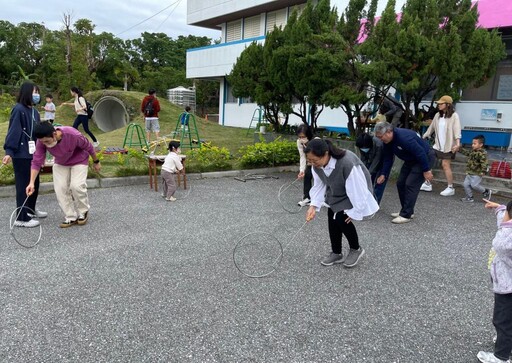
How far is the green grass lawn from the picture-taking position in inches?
339

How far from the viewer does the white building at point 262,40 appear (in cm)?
1040

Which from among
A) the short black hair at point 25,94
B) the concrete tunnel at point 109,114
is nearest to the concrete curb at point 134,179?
the short black hair at point 25,94

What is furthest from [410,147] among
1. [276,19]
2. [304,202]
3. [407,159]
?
[276,19]

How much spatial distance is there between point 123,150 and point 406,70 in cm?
682

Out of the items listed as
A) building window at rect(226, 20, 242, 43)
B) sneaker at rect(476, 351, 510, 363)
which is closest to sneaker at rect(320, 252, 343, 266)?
sneaker at rect(476, 351, 510, 363)

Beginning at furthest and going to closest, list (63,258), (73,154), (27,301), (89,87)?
(89,87), (73,154), (63,258), (27,301)

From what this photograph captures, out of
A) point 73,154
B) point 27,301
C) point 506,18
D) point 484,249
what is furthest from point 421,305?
point 506,18

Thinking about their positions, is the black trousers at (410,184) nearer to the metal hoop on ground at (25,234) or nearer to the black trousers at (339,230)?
the black trousers at (339,230)

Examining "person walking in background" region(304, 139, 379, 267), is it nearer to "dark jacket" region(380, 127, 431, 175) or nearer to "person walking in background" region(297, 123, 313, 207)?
"dark jacket" region(380, 127, 431, 175)

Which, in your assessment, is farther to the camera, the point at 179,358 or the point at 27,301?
the point at 27,301

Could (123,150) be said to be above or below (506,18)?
below

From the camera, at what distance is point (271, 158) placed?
10078mm

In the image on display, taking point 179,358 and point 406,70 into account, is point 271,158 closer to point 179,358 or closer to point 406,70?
point 406,70

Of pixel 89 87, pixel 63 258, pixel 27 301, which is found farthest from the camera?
pixel 89 87
